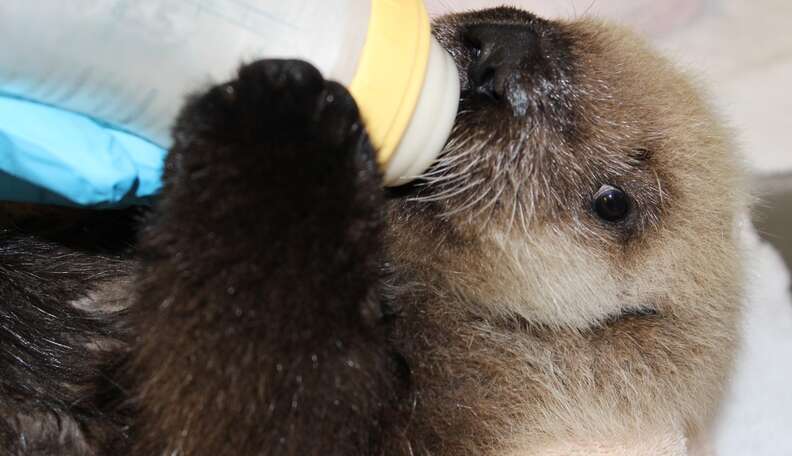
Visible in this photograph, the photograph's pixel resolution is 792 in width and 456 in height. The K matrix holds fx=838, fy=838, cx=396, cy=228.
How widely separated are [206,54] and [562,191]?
815mm

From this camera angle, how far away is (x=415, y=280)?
1774mm

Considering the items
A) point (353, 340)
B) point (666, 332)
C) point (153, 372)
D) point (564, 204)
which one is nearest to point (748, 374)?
point (666, 332)

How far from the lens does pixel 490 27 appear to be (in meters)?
1.84

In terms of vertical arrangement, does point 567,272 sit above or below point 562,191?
below

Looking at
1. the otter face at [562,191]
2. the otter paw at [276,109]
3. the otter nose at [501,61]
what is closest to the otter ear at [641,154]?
the otter face at [562,191]

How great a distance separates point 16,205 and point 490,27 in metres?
1.15

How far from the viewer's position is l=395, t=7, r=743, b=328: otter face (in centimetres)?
176

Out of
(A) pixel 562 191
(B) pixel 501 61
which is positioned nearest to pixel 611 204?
(A) pixel 562 191

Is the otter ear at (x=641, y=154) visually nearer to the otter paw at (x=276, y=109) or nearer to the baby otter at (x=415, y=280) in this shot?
the baby otter at (x=415, y=280)

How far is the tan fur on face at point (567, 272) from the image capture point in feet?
5.74

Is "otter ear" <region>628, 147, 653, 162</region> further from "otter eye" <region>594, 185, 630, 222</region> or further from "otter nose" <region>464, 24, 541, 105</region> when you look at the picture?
"otter nose" <region>464, 24, 541, 105</region>

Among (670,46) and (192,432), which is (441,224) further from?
(670,46)

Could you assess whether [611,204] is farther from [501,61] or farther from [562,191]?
[501,61]

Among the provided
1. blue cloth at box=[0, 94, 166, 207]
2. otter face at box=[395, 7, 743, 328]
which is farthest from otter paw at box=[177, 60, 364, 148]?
A: otter face at box=[395, 7, 743, 328]
